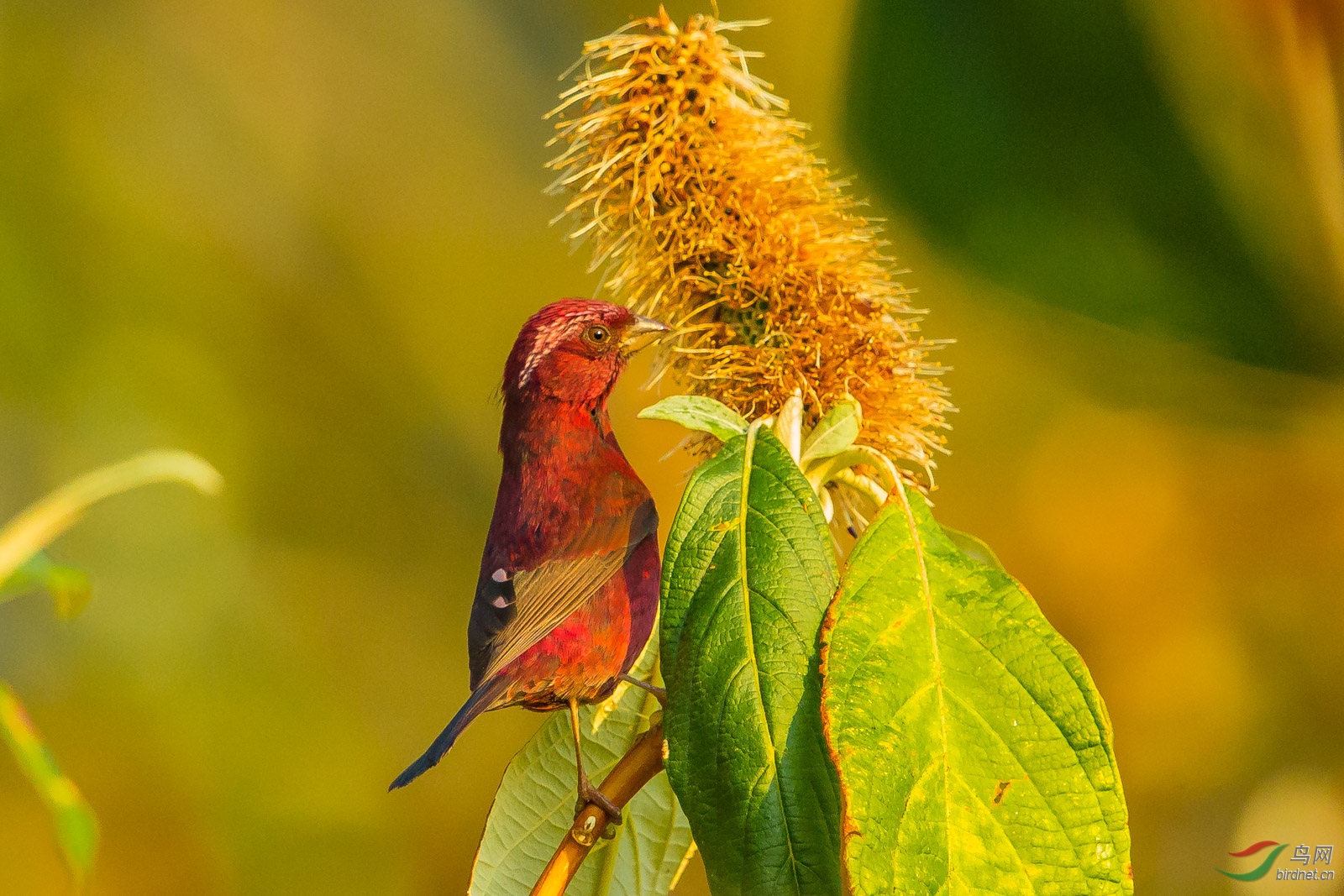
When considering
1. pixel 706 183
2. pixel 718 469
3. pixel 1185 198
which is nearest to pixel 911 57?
pixel 1185 198

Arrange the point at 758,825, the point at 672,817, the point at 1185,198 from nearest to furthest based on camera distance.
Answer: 1. the point at 758,825
2. the point at 672,817
3. the point at 1185,198

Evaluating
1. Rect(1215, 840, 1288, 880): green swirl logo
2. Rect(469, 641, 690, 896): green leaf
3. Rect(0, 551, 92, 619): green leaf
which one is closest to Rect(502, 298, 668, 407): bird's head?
Rect(469, 641, 690, 896): green leaf

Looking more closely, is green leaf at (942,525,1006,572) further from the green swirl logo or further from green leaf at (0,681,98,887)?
the green swirl logo

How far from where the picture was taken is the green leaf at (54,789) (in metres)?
0.18

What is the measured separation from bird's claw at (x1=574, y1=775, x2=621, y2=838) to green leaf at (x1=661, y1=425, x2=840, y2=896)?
42 millimetres

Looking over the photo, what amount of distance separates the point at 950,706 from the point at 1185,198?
44.6 inches

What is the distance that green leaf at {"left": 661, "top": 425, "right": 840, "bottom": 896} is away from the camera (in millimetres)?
320

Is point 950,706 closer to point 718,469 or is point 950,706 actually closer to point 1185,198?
point 718,469

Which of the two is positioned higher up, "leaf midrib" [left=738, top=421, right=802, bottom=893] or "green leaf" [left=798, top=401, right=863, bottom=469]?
"green leaf" [left=798, top=401, right=863, bottom=469]

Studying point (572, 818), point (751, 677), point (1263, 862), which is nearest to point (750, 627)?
point (751, 677)

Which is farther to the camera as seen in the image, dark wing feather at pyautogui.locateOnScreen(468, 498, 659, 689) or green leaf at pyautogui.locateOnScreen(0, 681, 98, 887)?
dark wing feather at pyautogui.locateOnScreen(468, 498, 659, 689)

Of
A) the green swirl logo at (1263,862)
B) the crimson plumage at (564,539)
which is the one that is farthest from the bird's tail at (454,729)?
the green swirl logo at (1263,862)

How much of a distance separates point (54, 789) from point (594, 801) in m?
0.21

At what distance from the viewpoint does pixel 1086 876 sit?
0.32m
